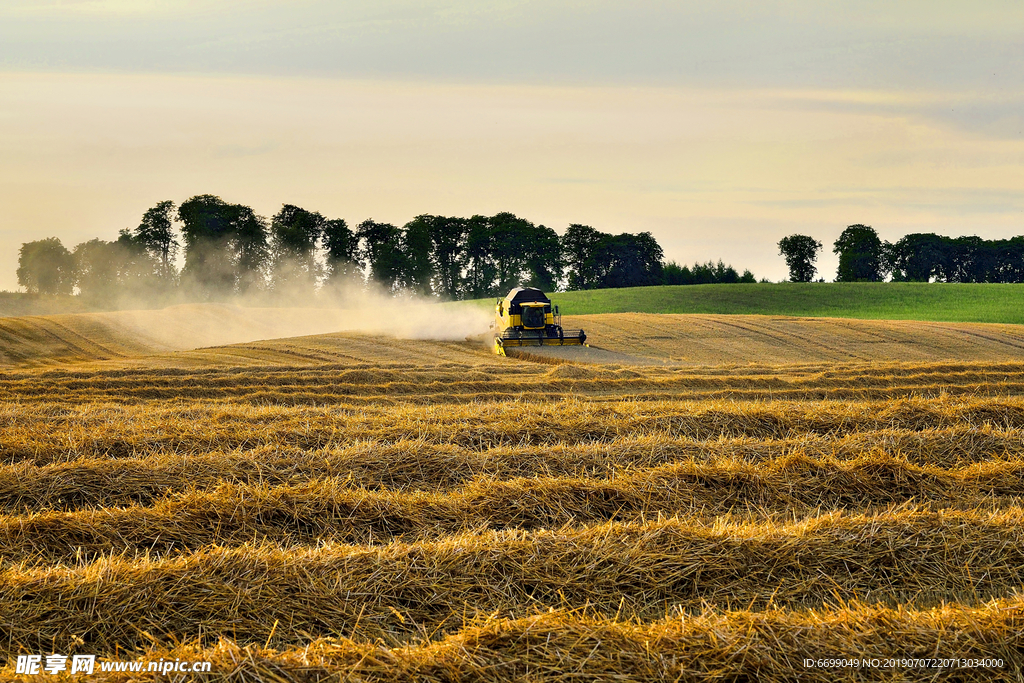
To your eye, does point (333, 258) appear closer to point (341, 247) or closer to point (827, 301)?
point (341, 247)

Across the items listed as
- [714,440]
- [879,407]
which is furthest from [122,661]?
[879,407]

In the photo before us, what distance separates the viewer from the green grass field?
2367 inches

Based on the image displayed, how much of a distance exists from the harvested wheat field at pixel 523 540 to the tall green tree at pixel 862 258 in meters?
94.9

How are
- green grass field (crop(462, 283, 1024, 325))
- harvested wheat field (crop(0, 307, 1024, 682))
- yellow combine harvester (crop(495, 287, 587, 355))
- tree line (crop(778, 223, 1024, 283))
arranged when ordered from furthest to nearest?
tree line (crop(778, 223, 1024, 283)), green grass field (crop(462, 283, 1024, 325)), yellow combine harvester (crop(495, 287, 587, 355)), harvested wheat field (crop(0, 307, 1024, 682))

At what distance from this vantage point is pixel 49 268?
278ft

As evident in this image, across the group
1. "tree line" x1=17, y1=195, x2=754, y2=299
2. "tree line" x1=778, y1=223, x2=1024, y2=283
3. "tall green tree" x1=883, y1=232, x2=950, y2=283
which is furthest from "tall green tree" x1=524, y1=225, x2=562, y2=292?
"tall green tree" x1=883, y1=232, x2=950, y2=283

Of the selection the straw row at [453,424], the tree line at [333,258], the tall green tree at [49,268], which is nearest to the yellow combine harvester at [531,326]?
the straw row at [453,424]

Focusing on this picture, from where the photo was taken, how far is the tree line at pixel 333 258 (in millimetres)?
76875

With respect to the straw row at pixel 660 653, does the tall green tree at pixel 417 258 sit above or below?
above

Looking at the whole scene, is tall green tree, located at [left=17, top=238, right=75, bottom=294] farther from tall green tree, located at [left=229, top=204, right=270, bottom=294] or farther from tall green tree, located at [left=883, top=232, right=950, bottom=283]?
tall green tree, located at [left=883, top=232, right=950, bottom=283]

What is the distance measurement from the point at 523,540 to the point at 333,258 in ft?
266

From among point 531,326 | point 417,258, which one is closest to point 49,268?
point 417,258

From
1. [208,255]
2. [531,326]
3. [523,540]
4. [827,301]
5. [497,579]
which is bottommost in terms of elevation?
[497,579]

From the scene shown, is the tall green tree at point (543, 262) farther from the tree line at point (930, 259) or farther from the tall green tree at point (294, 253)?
the tree line at point (930, 259)
